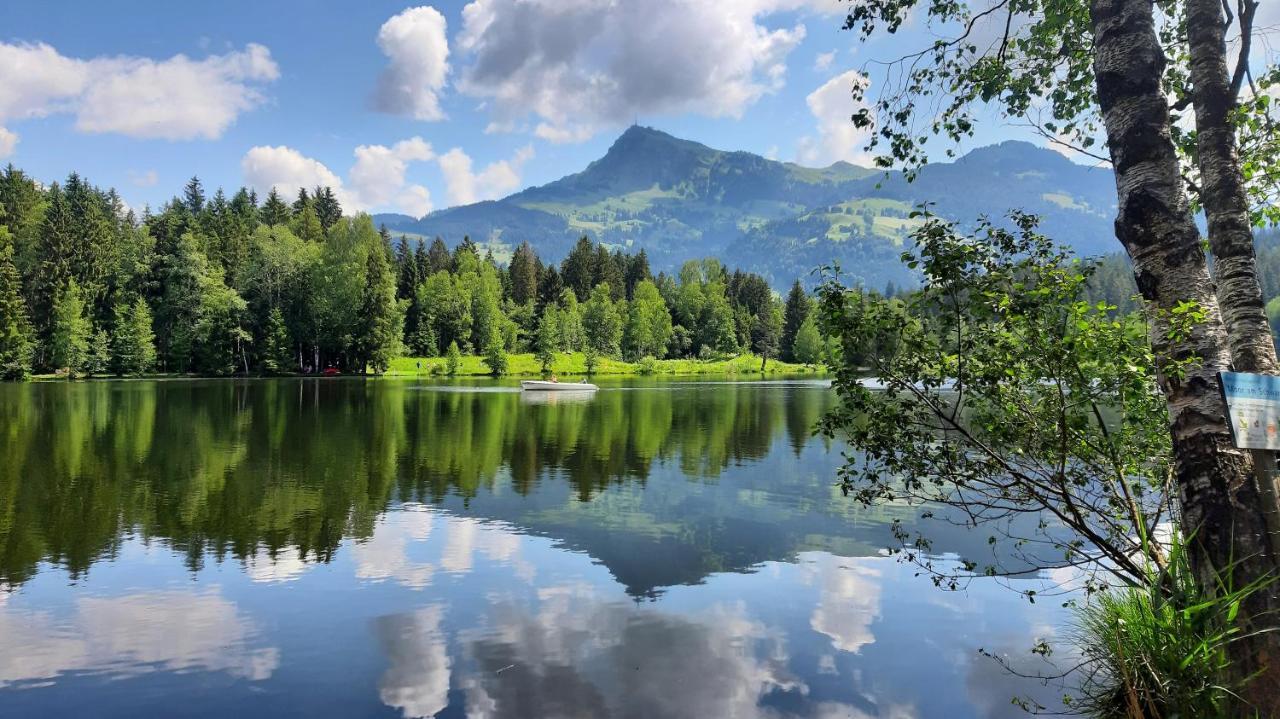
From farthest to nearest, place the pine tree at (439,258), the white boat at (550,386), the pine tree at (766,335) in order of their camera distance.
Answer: the pine tree at (439,258) → the pine tree at (766,335) → the white boat at (550,386)

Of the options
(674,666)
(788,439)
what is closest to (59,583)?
(674,666)

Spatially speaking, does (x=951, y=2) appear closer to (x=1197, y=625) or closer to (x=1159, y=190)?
(x=1159, y=190)

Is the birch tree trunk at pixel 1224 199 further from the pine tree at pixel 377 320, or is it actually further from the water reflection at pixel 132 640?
the pine tree at pixel 377 320

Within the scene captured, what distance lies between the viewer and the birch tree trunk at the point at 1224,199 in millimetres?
5766

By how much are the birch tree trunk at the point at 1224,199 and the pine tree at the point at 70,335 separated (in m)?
118

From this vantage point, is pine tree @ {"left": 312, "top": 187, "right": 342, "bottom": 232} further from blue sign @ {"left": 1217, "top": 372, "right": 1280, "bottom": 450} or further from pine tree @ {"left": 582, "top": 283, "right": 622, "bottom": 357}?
blue sign @ {"left": 1217, "top": 372, "right": 1280, "bottom": 450}

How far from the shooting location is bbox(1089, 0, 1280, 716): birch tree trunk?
533 centimetres

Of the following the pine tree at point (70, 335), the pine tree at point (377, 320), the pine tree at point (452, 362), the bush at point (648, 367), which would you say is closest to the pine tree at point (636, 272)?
the bush at point (648, 367)

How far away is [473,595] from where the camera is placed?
1352 centimetres

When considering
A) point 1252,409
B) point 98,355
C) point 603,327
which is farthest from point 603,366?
point 1252,409

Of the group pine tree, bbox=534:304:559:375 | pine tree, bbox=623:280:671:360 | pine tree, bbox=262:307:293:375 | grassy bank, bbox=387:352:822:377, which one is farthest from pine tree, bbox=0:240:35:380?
pine tree, bbox=623:280:671:360

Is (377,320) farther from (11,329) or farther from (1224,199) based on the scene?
(1224,199)

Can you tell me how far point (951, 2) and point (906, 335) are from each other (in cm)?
430

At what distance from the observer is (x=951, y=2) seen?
8711mm
